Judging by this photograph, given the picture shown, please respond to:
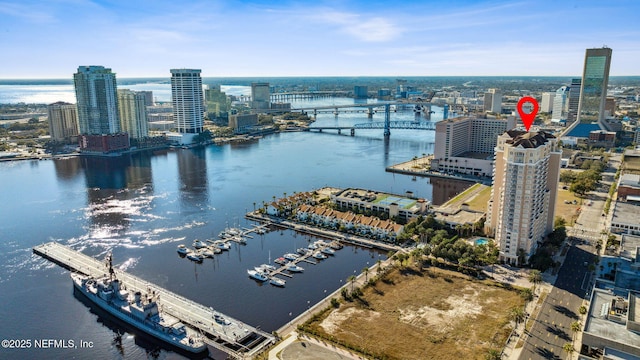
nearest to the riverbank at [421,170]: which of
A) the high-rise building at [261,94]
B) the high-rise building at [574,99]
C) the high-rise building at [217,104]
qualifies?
the high-rise building at [574,99]

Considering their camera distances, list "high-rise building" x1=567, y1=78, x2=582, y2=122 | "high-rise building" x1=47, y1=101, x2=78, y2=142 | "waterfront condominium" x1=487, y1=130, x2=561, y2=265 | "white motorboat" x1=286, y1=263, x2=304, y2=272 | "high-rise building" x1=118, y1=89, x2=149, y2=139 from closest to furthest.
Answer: "waterfront condominium" x1=487, y1=130, x2=561, y2=265
"white motorboat" x1=286, y1=263, x2=304, y2=272
"high-rise building" x1=47, y1=101, x2=78, y2=142
"high-rise building" x1=118, y1=89, x2=149, y2=139
"high-rise building" x1=567, y1=78, x2=582, y2=122

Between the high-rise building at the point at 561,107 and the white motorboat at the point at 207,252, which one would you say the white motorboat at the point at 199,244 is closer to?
the white motorboat at the point at 207,252

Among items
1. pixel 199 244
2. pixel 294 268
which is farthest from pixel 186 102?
pixel 294 268

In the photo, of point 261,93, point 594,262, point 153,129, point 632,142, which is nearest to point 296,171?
point 594,262

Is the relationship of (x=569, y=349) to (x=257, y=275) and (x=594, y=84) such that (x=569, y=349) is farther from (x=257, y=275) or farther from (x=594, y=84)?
(x=594, y=84)

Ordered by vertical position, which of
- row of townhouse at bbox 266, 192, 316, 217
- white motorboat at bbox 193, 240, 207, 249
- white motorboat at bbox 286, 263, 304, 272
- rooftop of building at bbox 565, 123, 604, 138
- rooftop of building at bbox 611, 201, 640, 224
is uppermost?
rooftop of building at bbox 565, 123, 604, 138

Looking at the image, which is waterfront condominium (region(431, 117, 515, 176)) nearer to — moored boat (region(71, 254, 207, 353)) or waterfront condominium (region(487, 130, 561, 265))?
waterfront condominium (region(487, 130, 561, 265))

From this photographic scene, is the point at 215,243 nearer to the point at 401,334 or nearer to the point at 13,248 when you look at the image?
the point at 13,248

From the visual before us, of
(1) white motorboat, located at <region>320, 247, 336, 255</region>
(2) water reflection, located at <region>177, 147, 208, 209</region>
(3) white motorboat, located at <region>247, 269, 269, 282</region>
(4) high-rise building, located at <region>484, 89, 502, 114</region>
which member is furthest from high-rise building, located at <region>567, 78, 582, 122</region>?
(3) white motorboat, located at <region>247, 269, 269, 282</region>
